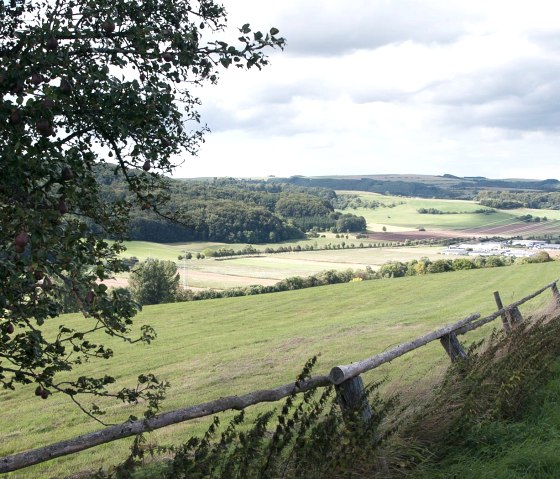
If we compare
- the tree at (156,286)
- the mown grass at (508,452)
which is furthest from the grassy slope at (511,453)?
the tree at (156,286)

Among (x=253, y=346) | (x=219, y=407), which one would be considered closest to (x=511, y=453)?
(x=219, y=407)

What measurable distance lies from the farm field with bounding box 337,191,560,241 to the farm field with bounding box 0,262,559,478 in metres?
74.7

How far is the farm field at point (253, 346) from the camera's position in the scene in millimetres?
13156

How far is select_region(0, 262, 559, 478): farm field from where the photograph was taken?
13156 millimetres

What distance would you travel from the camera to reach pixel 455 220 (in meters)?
152

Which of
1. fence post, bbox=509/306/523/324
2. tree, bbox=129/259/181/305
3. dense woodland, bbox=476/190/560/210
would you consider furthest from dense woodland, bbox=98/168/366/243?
fence post, bbox=509/306/523/324

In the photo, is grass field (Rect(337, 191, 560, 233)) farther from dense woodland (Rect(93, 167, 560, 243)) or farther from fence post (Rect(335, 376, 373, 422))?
fence post (Rect(335, 376, 373, 422))

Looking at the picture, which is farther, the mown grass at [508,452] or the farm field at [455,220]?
the farm field at [455,220]

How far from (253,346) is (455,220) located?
5317 inches

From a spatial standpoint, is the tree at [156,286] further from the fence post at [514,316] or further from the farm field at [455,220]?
the farm field at [455,220]

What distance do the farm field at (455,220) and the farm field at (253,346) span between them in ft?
245

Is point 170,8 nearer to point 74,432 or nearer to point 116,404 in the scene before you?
point 74,432

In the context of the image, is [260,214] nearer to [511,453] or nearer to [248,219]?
[248,219]

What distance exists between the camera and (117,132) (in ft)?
17.3
